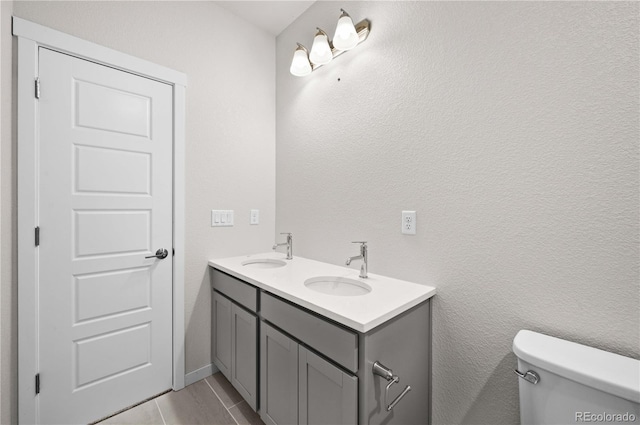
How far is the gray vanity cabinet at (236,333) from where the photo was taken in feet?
4.79

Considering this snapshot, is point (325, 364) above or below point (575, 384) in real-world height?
below

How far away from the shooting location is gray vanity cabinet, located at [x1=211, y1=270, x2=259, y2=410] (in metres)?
1.46

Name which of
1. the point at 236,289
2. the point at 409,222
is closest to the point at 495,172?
the point at 409,222

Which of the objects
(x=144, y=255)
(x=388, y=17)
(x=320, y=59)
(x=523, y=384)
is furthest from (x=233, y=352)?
(x=388, y=17)

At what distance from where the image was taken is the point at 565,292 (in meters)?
0.94

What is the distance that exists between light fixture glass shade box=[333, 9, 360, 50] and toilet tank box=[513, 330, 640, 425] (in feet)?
5.38

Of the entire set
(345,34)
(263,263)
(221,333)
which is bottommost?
(221,333)

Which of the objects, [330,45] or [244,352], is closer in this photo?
[244,352]

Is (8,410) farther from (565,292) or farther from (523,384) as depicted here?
(565,292)

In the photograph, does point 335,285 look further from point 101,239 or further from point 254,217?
point 101,239

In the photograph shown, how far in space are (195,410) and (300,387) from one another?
2.89 ft

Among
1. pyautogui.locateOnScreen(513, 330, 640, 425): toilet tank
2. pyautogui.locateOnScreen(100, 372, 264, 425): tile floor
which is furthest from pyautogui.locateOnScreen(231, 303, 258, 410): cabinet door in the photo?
pyautogui.locateOnScreen(513, 330, 640, 425): toilet tank

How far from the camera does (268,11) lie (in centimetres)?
199

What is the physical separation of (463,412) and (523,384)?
449mm
